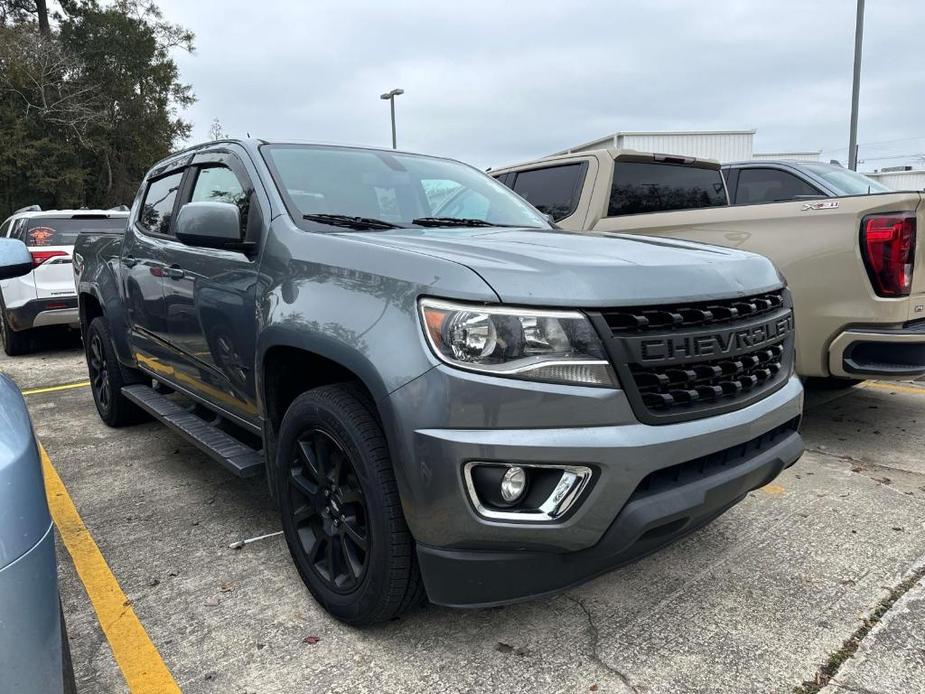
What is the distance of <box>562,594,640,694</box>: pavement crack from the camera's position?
207cm

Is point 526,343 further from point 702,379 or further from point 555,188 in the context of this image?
point 555,188

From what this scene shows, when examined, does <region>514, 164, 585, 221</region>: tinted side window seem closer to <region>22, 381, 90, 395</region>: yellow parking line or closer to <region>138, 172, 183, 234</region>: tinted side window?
<region>138, 172, 183, 234</region>: tinted side window

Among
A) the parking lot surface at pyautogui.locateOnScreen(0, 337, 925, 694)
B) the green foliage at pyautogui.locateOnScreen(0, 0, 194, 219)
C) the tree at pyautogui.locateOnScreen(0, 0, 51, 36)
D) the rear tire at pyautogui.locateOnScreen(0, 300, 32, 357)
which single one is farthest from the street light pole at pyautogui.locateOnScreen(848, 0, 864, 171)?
the tree at pyautogui.locateOnScreen(0, 0, 51, 36)

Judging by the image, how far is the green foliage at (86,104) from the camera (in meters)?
22.8

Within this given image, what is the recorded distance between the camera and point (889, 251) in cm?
356

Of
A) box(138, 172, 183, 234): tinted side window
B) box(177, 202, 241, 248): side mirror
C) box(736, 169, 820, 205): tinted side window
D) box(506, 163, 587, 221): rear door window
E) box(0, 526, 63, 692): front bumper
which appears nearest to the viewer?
box(0, 526, 63, 692): front bumper

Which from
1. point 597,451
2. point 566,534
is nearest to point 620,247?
point 597,451

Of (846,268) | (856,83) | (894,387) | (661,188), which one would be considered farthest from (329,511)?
Answer: (856,83)

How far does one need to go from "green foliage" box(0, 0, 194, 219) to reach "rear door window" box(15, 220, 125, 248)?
1807 centimetres

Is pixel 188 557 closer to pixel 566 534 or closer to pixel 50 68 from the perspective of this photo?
pixel 566 534

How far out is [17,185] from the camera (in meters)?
23.8

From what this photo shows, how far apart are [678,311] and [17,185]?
27889mm

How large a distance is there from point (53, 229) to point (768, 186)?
821cm

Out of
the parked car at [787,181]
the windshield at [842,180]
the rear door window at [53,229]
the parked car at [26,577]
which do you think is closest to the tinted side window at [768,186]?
the parked car at [787,181]
